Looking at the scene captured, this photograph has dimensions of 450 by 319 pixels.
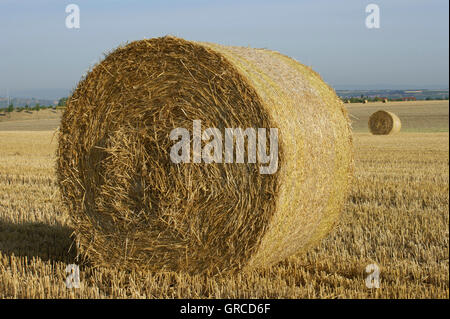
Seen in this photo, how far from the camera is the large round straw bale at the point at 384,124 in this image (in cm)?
2639

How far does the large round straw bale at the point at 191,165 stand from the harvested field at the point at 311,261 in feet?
0.85

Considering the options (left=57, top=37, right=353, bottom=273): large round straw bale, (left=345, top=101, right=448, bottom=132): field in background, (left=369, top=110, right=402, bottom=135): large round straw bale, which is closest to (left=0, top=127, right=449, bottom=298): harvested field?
(left=57, top=37, right=353, bottom=273): large round straw bale

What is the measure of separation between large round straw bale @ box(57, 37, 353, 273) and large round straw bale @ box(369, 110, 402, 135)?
21.8 metres

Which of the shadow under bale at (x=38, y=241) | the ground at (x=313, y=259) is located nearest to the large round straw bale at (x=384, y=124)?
the ground at (x=313, y=259)

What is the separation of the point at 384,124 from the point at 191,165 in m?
23.3

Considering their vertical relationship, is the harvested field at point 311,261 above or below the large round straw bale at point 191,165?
below

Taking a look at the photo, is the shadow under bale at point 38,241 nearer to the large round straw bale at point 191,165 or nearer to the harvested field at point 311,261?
the harvested field at point 311,261

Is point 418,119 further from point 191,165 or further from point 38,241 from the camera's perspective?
point 191,165

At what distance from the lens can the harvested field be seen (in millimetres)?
4480

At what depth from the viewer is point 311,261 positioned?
5297 mm

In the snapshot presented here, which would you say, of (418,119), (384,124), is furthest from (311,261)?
(418,119)

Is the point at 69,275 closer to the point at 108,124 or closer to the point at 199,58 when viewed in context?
the point at 108,124

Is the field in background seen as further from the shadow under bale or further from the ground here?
the shadow under bale

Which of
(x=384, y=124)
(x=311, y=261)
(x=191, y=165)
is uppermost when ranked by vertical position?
(x=191, y=165)
